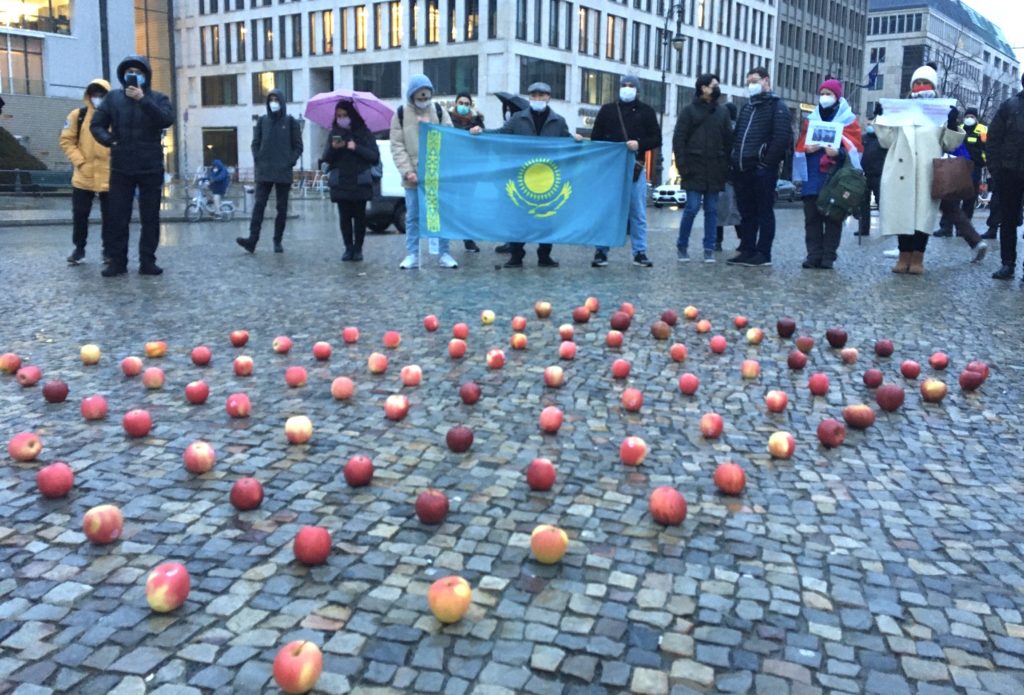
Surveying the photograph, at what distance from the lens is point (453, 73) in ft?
188

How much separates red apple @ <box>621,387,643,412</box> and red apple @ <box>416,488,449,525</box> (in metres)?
1.61

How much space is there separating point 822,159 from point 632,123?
92.5 inches

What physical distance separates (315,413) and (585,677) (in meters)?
2.58

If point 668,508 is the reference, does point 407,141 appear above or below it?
above

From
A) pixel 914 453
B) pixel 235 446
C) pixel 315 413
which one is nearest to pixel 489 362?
pixel 315 413

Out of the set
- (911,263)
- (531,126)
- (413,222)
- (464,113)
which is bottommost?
(911,263)

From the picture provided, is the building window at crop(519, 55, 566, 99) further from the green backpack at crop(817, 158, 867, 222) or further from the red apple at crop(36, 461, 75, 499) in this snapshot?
the red apple at crop(36, 461, 75, 499)

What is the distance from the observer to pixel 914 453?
3932mm

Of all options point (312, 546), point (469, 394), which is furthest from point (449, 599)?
point (469, 394)

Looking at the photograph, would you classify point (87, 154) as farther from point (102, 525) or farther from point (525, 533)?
point (525, 533)

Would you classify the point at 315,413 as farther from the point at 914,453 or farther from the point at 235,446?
the point at 914,453

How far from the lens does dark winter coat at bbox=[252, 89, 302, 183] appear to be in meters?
12.3

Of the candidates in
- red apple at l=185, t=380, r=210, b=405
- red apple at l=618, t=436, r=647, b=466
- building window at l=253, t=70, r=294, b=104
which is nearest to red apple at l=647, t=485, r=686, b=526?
red apple at l=618, t=436, r=647, b=466

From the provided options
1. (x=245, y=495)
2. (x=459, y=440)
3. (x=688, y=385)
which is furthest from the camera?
(x=688, y=385)
